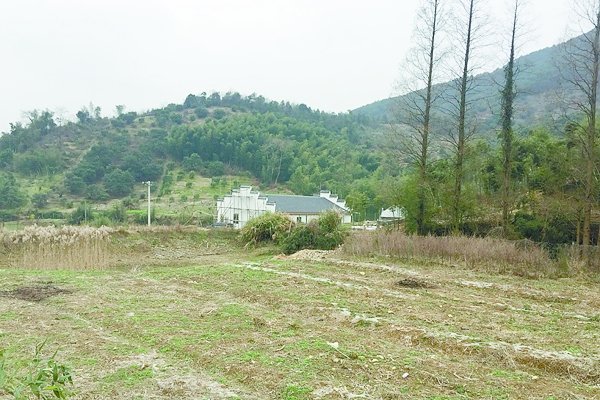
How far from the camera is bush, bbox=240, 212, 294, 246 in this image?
18656mm

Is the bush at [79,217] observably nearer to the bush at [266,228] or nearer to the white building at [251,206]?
the white building at [251,206]

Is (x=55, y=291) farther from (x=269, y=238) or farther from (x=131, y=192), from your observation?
(x=131, y=192)

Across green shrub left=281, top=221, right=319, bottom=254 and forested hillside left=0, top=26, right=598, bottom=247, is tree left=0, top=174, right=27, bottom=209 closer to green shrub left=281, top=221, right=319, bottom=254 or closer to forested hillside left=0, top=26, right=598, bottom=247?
forested hillside left=0, top=26, right=598, bottom=247

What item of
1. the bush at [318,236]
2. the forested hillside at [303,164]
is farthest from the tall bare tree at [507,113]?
the bush at [318,236]

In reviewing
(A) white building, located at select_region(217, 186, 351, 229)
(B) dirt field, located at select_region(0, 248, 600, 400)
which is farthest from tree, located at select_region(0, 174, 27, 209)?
(B) dirt field, located at select_region(0, 248, 600, 400)

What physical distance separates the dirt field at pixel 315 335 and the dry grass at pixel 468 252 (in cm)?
82

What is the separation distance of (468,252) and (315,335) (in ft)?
21.9

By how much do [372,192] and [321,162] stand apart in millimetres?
13384

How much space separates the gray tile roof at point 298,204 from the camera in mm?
Result: 31380

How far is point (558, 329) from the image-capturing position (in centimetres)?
552

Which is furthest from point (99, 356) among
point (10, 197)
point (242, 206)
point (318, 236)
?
point (10, 197)

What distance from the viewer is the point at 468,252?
35.4ft

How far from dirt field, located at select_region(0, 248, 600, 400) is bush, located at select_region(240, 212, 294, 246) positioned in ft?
31.1

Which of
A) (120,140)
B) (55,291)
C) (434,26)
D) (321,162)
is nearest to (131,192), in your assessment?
(120,140)
